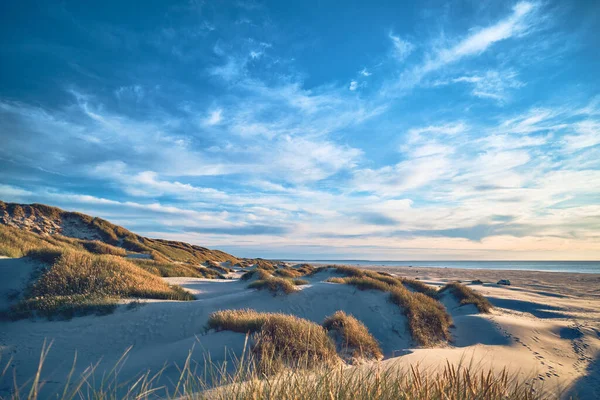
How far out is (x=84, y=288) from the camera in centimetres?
968

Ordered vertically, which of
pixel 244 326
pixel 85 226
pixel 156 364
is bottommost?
pixel 156 364

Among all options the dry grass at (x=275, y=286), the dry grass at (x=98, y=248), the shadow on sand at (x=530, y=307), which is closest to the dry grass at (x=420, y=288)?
the shadow on sand at (x=530, y=307)

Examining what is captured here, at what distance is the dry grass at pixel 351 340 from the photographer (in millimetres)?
6602

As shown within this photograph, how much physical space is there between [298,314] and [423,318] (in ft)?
14.7

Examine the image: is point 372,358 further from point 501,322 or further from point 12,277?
point 12,277

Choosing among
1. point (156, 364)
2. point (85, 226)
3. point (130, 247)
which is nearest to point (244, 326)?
point (156, 364)

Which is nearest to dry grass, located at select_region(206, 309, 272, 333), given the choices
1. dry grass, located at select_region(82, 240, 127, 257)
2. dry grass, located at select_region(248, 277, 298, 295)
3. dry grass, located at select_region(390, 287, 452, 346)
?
dry grass, located at select_region(248, 277, 298, 295)

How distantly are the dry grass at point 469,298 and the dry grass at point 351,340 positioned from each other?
377 inches

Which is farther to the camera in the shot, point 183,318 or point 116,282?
point 116,282

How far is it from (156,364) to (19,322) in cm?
477

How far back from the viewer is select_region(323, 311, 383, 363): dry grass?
6602mm

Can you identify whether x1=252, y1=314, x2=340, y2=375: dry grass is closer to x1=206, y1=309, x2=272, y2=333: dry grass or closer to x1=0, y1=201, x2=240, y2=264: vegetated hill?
x1=206, y1=309, x2=272, y2=333: dry grass

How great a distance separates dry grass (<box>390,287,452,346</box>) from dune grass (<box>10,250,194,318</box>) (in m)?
8.45

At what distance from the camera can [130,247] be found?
29.1m
